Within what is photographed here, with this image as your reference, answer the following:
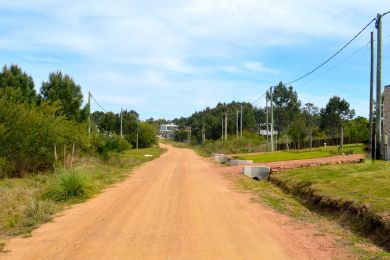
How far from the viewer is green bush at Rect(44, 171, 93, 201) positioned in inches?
683

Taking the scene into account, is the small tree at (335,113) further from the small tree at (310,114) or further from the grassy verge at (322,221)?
the grassy verge at (322,221)

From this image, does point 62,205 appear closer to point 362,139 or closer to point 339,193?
point 339,193

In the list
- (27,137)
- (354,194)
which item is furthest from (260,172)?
(354,194)

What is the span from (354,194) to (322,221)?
1.93 meters

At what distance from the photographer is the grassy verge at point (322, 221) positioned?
9.23m

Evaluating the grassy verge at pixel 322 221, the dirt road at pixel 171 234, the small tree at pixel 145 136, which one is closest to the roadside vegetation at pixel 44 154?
the dirt road at pixel 171 234

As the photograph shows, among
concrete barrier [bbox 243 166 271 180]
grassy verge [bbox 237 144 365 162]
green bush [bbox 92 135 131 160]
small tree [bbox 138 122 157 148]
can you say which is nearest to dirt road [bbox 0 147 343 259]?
concrete barrier [bbox 243 166 271 180]

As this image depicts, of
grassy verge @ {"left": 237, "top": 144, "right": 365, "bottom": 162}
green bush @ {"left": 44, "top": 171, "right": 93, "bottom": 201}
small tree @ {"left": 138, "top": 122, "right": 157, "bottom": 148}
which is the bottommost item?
green bush @ {"left": 44, "top": 171, "right": 93, "bottom": 201}

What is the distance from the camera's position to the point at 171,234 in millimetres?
10586

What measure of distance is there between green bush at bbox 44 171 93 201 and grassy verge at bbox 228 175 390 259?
610cm

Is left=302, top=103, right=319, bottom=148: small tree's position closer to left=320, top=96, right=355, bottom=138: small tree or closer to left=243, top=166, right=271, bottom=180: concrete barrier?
left=320, top=96, right=355, bottom=138: small tree

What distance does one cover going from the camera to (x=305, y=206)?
16500mm

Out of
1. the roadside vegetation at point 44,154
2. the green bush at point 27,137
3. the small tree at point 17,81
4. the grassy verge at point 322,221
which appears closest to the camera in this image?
the grassy verge at point 322,221

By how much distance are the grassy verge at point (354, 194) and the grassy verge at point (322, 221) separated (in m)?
0.26
